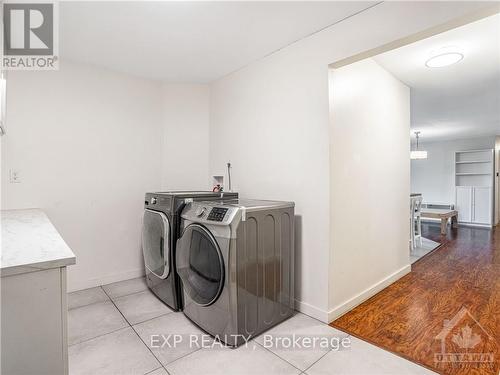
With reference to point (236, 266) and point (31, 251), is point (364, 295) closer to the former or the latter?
point (236, 266)

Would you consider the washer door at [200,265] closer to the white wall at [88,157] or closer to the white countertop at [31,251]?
the white countertop at [31,251]

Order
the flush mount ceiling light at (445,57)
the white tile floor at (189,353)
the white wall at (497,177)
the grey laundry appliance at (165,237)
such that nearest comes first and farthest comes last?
the white tile floor at (189,353) < the grey laundry appliance at (165,237) < the flush mount ceiling light at (445,57) < the white wall at (497,177)

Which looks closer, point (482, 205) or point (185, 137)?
point (185, 137)

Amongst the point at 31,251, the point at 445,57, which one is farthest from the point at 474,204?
the point at 31,251

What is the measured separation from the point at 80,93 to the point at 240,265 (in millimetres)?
2304

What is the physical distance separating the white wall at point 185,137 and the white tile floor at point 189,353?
1535 millimetres

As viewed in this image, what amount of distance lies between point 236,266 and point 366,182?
59.3 inches

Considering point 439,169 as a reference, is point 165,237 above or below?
below

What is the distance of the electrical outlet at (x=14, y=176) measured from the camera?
2.28 meters

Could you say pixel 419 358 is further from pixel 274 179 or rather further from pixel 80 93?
pixel 80 93

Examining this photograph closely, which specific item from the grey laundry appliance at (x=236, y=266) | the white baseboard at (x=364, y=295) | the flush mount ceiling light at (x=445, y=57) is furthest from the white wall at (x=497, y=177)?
the grey laundry appliance at (x=236, y=266)

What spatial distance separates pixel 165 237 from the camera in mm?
2186

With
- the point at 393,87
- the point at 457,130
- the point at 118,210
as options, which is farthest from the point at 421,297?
the point at 457,130

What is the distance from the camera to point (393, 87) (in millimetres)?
2951
